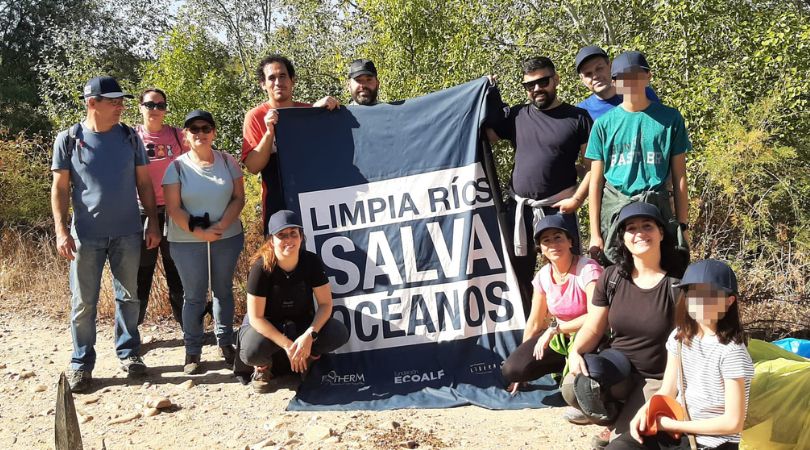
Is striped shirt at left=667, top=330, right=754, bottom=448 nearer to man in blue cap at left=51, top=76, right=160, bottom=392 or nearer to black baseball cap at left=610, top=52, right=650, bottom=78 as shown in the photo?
black baseball cap at left=610, top=52, right=650, bottom=78

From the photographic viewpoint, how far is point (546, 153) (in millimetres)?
4352

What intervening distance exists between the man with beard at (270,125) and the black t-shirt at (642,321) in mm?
2542

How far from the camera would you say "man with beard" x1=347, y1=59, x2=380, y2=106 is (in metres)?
4.98

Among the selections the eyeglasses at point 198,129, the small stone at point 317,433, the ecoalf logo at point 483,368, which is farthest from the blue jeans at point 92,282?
the ecoalf logo at point 483,368

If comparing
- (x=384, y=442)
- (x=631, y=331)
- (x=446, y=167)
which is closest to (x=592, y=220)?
(x=631, y=331)

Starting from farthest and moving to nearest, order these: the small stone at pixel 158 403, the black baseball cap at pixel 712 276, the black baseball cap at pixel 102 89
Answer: the black baseball cap at pixel 102 89
the small stone at pixel 158 403
the black baseball cap at pixel 712 276

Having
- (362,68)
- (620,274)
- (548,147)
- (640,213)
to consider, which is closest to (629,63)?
(548,147)

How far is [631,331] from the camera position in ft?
11.4

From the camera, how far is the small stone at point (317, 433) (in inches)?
154

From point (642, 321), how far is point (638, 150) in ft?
3.38

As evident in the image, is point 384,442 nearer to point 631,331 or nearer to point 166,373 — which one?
point 631,331

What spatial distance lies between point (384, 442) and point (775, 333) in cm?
320

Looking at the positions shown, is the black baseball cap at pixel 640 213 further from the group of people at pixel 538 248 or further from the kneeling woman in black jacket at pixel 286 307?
the kneeling woman in black jacket at pixel 286 307

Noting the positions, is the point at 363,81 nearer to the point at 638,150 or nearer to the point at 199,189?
the point at 199,189
